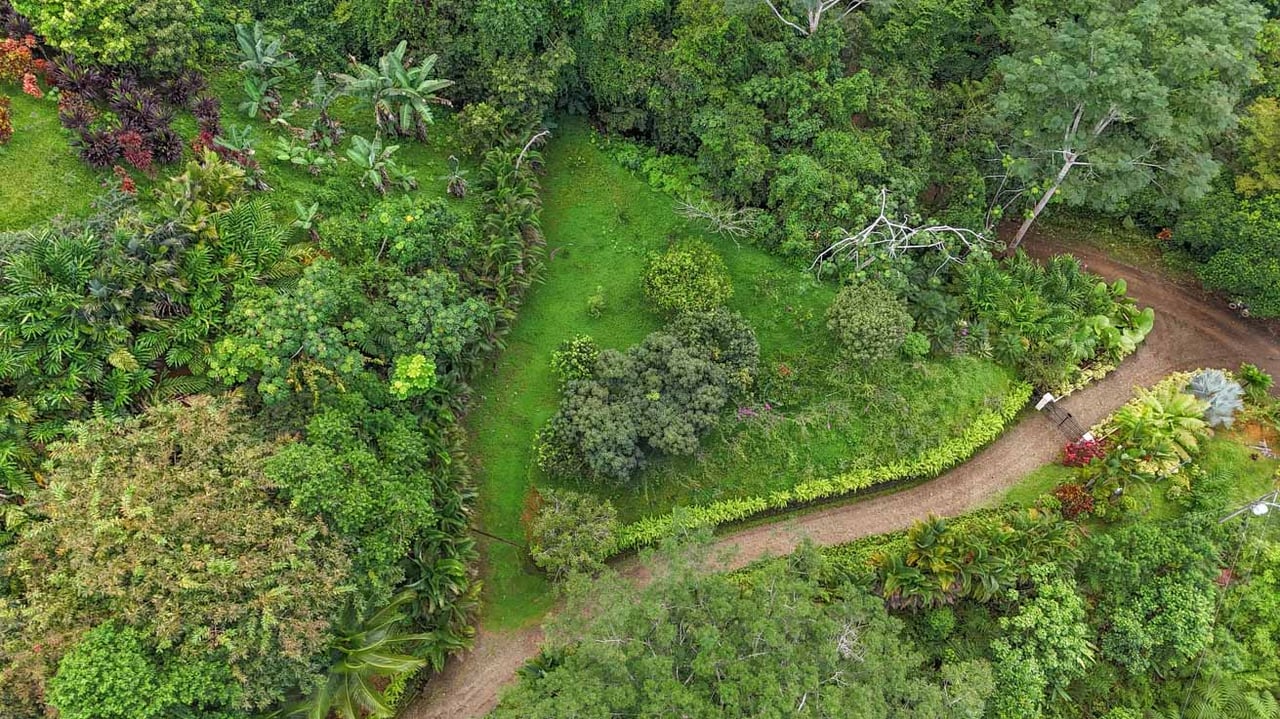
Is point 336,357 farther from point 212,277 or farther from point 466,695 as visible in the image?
point 466,695

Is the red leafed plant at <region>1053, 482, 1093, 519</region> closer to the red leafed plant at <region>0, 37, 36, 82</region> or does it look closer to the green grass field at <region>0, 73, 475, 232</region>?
the green grass field at <region>0, 73, 475, 232</region>

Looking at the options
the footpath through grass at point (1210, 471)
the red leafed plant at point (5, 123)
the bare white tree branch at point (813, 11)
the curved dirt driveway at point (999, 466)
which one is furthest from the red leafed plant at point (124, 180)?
the footpath through grass at point (1210, 471)

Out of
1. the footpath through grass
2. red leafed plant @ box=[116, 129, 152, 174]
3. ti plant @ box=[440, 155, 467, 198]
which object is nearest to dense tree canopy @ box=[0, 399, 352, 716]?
red leafed plant @ box=[116, 129, 152, 174]

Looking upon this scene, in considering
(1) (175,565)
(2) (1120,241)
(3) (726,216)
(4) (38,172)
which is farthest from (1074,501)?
(4) (38,172)

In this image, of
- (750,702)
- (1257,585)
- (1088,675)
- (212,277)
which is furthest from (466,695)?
(1257,585)

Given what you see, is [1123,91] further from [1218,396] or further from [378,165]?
[378,165]
